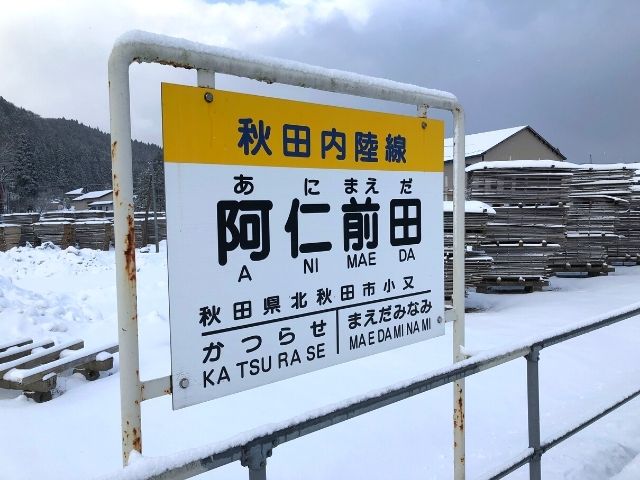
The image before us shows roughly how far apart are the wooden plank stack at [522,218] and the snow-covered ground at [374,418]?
325cm

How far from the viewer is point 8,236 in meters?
22.7

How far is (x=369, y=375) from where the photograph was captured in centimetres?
550

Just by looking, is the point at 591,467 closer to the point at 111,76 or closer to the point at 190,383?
the point at 190,383

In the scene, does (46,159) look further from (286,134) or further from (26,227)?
(286,134)

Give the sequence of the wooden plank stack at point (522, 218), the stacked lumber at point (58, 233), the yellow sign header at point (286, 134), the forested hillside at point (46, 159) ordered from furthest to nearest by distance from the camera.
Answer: the forested hillside at point (46, 159) → the stacked lumber at point (58, 233) → the wooden plank stack at point (522, 218) → the yellow sign header at point (286, 134)

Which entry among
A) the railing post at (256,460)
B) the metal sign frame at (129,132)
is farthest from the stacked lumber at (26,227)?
the railing post at (256,460)

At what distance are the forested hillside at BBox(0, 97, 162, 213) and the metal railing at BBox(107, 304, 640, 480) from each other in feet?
151

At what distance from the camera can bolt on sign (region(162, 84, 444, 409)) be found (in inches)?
68.4

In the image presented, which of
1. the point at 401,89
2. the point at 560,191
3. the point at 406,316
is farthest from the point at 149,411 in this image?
the point at 560,191

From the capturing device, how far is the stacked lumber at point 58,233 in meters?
22.8

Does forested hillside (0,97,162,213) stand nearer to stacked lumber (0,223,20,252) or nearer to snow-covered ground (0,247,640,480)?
stacked lumber (0,223,20,252)

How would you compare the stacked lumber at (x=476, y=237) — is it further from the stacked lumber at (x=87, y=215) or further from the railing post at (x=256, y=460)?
the stacked lumber at (x=87, y=215)

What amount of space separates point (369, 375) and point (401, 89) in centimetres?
383

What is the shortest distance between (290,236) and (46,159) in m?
85.1
